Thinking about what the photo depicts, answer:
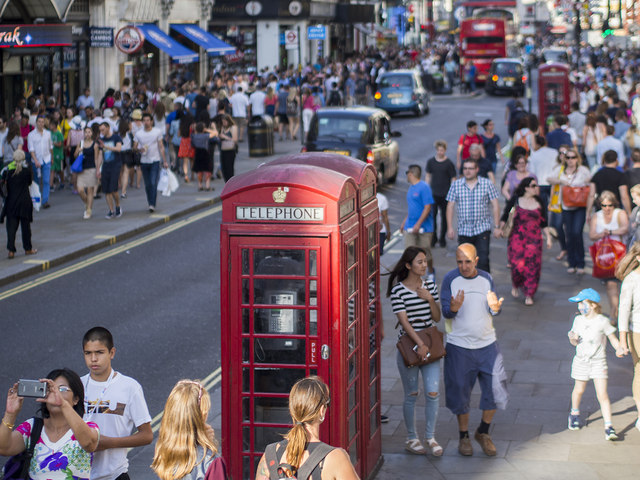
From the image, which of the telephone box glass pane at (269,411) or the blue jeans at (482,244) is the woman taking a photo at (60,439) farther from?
the blue jeans at (482,244)

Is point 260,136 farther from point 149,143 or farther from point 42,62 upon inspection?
point 149,143

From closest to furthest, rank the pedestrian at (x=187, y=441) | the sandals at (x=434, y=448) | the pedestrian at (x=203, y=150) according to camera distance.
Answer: the pedestrian at (x=187, y=441)
the sandals at (x=434, y=448)
the pedestrian at (x=203, y=150)

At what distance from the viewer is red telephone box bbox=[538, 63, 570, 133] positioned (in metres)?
32.1

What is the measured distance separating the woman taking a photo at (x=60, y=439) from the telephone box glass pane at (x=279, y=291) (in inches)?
69.2

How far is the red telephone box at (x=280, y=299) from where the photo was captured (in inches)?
290

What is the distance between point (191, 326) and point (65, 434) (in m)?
7.29

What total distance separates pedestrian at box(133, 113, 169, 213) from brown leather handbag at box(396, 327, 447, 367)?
12168 millimetres

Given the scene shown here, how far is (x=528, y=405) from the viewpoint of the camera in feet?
33.2

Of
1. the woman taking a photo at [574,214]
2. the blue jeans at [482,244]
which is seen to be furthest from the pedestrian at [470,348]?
the woman taking a photo at [574,214]

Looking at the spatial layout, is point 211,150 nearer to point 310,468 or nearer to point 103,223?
point 103,223

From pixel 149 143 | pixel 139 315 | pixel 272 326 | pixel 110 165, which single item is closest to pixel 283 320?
pixel 272 326

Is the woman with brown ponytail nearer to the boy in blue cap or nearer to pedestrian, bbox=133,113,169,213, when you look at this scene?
the boy in blue cap

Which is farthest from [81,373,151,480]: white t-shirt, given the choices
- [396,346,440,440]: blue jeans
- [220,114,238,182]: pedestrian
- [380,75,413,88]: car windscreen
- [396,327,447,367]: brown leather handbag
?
[380,75,413,88]: car windscreen

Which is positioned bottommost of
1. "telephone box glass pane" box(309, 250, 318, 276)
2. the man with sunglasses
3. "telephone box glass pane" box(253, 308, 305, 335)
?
"telephone box glass pane" box(253, 308, 305, 335)
